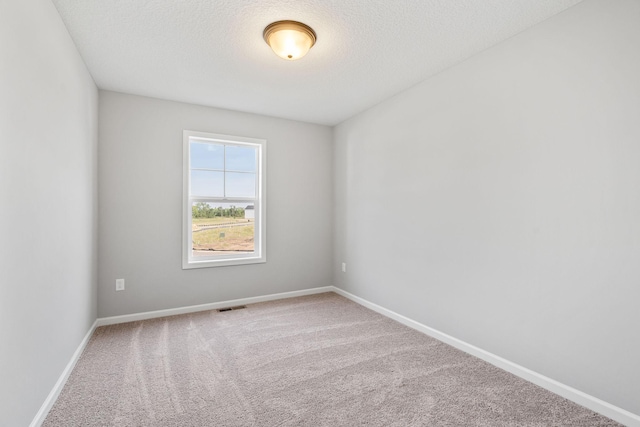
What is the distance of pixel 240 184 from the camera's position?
160 inches

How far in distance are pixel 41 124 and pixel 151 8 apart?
0.99 m

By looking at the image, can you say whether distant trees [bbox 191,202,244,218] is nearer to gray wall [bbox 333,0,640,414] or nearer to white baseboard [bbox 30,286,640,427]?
white baseboard [bbox 30,286,640,427]

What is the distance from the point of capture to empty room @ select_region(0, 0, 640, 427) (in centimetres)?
175

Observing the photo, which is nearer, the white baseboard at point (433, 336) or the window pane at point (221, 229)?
the white baseboard at point (433, 336)

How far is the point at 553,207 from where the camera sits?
206cm

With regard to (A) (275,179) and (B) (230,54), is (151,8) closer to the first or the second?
(B) (230,54)

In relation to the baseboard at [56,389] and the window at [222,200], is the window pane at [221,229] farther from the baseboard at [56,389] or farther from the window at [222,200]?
the baseboard at [56,389]

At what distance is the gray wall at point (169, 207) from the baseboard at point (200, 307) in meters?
0.05

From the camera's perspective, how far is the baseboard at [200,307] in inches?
130

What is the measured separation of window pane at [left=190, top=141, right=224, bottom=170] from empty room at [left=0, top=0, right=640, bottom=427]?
3cm

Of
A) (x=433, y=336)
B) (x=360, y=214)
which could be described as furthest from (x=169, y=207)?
(x=433, y=336)

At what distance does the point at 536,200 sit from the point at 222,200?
3288 millimetres

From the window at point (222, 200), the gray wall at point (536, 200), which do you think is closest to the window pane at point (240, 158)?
the window at point (222, 200)

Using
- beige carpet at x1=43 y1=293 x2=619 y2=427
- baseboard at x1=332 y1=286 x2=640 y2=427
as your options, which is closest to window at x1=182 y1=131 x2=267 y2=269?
beige carpet at x1=43 y1=293 x2=619 y2=427
